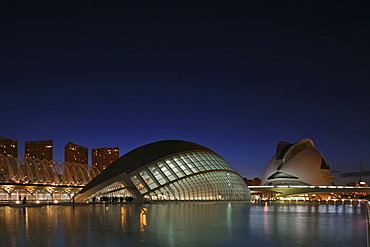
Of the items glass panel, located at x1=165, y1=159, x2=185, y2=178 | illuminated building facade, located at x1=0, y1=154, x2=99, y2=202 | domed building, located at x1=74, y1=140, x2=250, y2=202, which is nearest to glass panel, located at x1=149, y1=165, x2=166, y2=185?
domed building, located at x1=74, y1=140, x2=250, y2=202

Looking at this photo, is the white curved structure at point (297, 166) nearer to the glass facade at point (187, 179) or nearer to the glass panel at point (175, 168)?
the glass facade at point (187, 179)

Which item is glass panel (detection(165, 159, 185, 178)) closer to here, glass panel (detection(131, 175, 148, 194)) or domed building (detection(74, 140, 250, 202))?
domed building (detection(74, 140, 250, 202))

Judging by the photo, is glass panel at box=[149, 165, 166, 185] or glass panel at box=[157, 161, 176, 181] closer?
glass panel at box=[149, 165, 166, 185]

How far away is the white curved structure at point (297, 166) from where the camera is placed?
100375 millimetres

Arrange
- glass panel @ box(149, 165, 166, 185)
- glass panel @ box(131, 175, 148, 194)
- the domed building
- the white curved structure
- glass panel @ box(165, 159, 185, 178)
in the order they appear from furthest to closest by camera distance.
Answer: the white curved structure → glass panel @ box(165, 159, 185, 178) → glass panel @ box(149, 165, 166, 185) → the domed building → glass panel @ box(131, 175, 148, 194)

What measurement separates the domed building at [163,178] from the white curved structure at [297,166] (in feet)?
166

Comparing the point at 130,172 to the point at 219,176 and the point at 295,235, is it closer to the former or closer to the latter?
the point at 219,176

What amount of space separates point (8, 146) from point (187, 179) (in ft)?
437

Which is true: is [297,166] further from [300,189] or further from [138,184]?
[138,184]

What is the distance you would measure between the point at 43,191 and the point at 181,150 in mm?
42621

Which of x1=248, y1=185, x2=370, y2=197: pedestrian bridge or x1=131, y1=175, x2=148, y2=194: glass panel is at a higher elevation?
x1=131, y1=175, x2=148, y2=194: glass panel

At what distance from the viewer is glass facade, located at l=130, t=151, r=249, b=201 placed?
4644cm

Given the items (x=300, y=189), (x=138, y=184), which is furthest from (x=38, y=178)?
(x=300, y=189)

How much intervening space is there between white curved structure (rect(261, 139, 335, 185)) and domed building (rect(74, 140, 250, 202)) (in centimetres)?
5051
